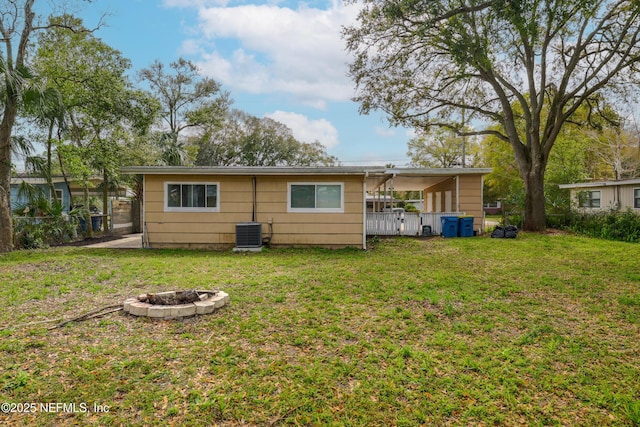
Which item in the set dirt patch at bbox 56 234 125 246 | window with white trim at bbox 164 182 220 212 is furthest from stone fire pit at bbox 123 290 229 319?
dirt patch at bbox 56 234 125 246

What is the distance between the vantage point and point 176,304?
403 centimetres

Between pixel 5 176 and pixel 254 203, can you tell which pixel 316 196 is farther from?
pixel 5 176

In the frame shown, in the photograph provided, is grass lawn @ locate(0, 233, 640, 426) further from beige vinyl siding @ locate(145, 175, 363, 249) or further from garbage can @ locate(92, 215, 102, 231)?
garbage can @ locate(92, 215, 102, 231)

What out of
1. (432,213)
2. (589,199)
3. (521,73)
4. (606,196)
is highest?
(521,73)

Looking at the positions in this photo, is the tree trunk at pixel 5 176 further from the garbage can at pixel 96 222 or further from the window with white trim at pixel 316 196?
the window with white trim at pixel 316 196

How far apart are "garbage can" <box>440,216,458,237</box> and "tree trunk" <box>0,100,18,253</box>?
12.6m

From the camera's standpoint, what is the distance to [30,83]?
7684 millimetres

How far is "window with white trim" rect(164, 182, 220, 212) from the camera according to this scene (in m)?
9.37

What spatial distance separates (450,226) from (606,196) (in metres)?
9.03

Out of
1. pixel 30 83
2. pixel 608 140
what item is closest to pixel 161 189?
pixel 30 83

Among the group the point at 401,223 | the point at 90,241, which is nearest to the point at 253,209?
the point at 401,223

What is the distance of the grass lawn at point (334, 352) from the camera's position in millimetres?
2283

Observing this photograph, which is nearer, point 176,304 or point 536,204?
point 176,304

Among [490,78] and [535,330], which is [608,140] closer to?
[490,78]
